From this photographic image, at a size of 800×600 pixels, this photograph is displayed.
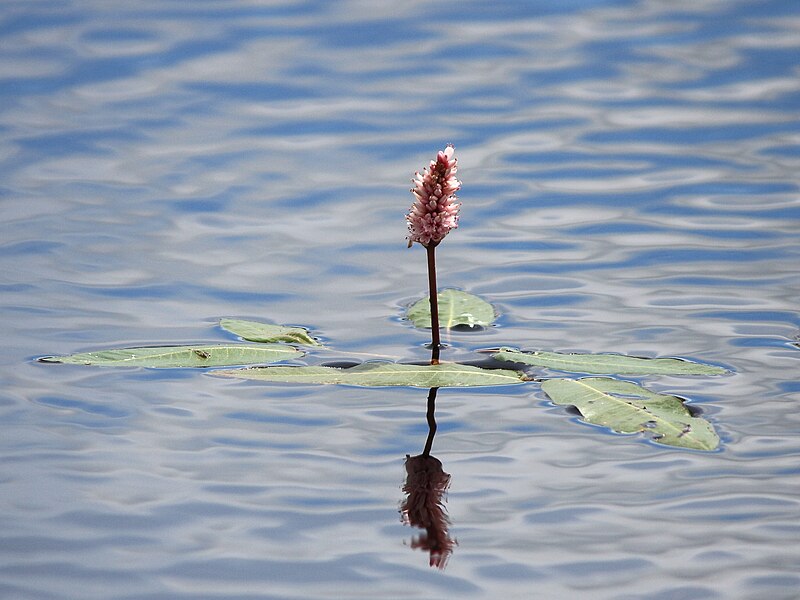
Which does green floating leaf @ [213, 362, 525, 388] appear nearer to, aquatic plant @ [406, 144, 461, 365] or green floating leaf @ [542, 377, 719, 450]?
green floating leaf @ [542, 377, 719, 450]

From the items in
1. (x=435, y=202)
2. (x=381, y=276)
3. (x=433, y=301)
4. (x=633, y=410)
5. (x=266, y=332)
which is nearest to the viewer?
(x=633, y=410)

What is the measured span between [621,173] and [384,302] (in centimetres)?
146

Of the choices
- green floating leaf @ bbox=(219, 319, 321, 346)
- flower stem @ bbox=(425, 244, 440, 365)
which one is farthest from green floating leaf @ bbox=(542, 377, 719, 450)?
green floating leaf @ bbox=(219, 319, 321, 346)

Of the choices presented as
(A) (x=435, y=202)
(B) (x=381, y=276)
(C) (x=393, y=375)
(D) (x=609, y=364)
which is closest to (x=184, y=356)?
(C) (x=393, y=375)

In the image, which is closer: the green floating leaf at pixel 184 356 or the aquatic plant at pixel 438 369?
the aquatic plant at pixel 438 369

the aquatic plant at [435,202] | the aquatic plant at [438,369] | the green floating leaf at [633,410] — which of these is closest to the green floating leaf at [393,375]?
the aquatic plant at [438,369]

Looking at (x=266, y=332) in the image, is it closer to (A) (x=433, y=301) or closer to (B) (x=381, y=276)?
(A) (x=433, y=301)

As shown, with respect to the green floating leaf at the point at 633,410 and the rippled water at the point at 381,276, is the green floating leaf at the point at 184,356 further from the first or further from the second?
A: the green floating leaf at the point at 633,410

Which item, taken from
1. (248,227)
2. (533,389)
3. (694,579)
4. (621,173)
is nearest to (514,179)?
(621,173)

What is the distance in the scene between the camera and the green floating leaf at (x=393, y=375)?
2369 millimetres

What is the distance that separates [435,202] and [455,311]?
60cm

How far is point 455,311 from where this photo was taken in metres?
2.88

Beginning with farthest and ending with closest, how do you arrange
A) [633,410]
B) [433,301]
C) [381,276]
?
[381,276] < [433,301] < [633,410]

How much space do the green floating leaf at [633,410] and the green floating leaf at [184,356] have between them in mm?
643
